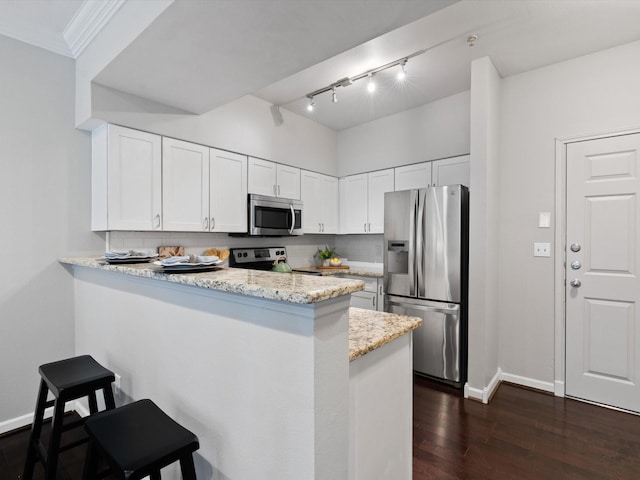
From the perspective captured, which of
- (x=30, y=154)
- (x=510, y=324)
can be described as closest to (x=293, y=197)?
(x=30, y=154)

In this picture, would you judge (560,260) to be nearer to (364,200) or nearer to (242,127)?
(364,200)

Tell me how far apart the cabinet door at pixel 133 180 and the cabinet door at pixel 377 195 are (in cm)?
245

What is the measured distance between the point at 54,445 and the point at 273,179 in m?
2.80

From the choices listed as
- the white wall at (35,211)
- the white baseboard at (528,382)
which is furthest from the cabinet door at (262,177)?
the white baseboard at (528,382)

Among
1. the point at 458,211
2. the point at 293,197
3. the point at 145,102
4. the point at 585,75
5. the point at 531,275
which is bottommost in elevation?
the point at 531,275

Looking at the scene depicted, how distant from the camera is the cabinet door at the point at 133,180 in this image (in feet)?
7.72

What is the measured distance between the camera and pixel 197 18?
1.58 meters

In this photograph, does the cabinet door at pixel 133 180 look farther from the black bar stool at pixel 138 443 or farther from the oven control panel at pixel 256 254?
the black bar stool at pixel 138 443

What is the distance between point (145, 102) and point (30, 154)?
85cm

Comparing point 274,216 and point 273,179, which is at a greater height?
point 273,179

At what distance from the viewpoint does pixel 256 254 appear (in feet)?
11.9

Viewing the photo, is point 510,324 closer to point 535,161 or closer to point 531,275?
point 531,275

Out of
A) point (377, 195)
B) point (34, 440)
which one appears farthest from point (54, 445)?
point (377, 195)

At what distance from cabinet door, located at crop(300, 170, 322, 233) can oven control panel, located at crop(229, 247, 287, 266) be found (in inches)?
16.9
